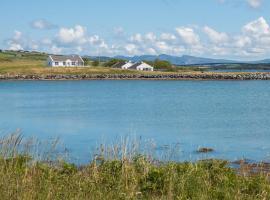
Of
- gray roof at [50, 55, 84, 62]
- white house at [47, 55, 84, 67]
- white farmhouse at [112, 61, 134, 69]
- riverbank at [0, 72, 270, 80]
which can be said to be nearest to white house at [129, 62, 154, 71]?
white farmhouse at [112, 61, 134, 69]

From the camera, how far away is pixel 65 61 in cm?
17700

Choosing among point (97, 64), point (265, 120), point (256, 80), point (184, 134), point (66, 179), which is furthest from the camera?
point (97, 64)

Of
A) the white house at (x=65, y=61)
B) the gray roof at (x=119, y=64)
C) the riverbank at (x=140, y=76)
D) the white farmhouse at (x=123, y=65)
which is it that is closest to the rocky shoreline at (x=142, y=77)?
the riverbank at (x=140, y=76)

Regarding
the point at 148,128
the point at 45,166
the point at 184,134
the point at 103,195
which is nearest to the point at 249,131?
the point at 184,134

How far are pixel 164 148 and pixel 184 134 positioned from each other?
8.36m

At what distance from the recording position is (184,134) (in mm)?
35906

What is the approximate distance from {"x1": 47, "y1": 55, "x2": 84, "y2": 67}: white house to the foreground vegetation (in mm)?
164576

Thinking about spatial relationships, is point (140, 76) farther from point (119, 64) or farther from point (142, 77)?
point (119, 64)

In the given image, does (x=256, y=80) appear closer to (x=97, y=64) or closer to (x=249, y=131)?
(x=97, y=64)

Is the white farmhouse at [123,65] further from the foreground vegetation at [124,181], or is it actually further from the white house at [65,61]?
the foreground vegetation at [124,181]

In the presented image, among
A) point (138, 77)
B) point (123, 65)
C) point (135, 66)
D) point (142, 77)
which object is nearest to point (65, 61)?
point (123, 65)

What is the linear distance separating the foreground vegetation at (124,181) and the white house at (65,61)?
165m

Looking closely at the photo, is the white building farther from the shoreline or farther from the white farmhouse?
the shoreline

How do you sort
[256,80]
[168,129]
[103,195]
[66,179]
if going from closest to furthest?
[103,195] < [66,179] < [168,129] < [256,80]
